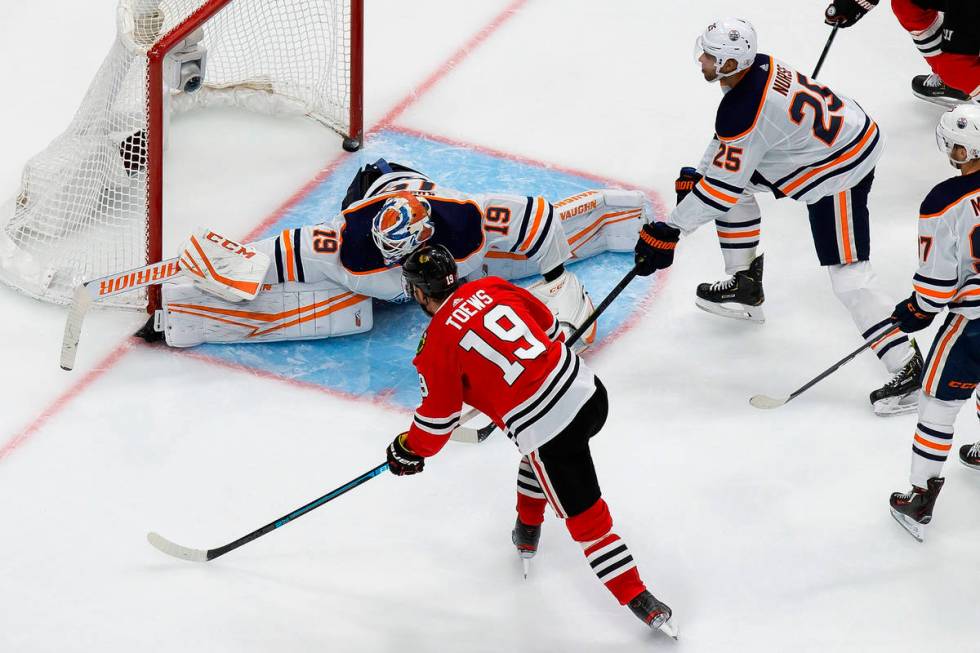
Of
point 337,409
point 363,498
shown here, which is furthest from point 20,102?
point 363,498

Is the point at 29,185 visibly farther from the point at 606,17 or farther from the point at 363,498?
the point at 606,17

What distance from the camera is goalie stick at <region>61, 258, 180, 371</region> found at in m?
4.34

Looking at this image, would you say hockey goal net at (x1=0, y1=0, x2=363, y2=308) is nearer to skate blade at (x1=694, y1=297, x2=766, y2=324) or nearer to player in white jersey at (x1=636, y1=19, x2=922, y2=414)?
player in white jersey at (x1=636, y1=19, x2=922, y2=414)

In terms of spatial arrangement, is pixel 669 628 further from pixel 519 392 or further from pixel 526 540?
pixel 519 392

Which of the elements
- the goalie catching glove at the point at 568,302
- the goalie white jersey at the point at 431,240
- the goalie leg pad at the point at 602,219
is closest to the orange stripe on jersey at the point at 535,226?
the goalie white jersey at the point at 431,240

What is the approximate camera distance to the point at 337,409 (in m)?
4.39

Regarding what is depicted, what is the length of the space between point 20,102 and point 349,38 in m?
1.39

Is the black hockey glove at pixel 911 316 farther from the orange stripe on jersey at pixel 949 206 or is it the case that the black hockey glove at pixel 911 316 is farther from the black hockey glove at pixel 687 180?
the black hockey glove at pixel 687 180

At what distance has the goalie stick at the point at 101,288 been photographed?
4.34 m

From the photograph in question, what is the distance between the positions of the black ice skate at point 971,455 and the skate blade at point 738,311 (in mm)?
862

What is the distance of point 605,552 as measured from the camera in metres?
3.58

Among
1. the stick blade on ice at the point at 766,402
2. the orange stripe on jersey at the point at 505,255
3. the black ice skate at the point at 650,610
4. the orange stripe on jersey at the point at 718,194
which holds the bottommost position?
the black ice skate at the point at 650,610

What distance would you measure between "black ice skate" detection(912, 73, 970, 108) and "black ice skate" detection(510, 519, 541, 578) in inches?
119

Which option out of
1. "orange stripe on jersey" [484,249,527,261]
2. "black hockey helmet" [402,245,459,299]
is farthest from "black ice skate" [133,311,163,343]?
"black hockey helmet" [402,245,459,299]
